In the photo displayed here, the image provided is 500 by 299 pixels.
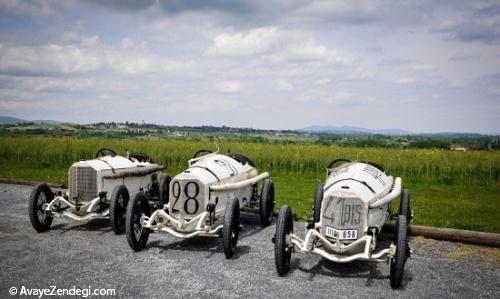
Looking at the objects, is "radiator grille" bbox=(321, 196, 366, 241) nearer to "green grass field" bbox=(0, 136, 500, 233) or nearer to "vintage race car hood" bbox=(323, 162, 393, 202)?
"vintage race car hood" bbox=(323, 162, 393, 202)

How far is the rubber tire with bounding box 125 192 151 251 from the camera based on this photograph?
24.3ft

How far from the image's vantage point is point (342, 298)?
562 centimetres

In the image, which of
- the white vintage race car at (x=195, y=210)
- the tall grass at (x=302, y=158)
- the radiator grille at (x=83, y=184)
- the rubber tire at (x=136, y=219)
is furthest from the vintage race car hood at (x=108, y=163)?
the tall grass at (x=302, y=158)

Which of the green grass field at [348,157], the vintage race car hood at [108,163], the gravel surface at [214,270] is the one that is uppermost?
the vintage race car hood at [108,163]

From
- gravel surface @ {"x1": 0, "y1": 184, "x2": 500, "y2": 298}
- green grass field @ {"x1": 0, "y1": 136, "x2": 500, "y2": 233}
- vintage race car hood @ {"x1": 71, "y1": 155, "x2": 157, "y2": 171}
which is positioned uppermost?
vintage race car hood @ {"x1": 71, "y1": 155, "x2": 157, "y2": 171}

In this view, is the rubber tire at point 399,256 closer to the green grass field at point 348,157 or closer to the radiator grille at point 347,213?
the radiator grille at point 347,213

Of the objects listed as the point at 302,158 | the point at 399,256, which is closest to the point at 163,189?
the point at 399,256

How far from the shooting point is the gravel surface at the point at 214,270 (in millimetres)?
5883

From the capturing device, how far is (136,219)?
7.81m

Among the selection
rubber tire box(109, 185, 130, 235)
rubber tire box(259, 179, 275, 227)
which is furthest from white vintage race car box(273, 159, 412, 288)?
rubber tire box(109, 185, 130, 235)

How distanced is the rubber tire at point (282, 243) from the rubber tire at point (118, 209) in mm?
3813

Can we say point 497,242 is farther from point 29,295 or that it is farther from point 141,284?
point 29,295

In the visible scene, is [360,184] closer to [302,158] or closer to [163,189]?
[163,189]

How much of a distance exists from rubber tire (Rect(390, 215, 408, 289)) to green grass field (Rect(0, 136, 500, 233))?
4.78 metres
